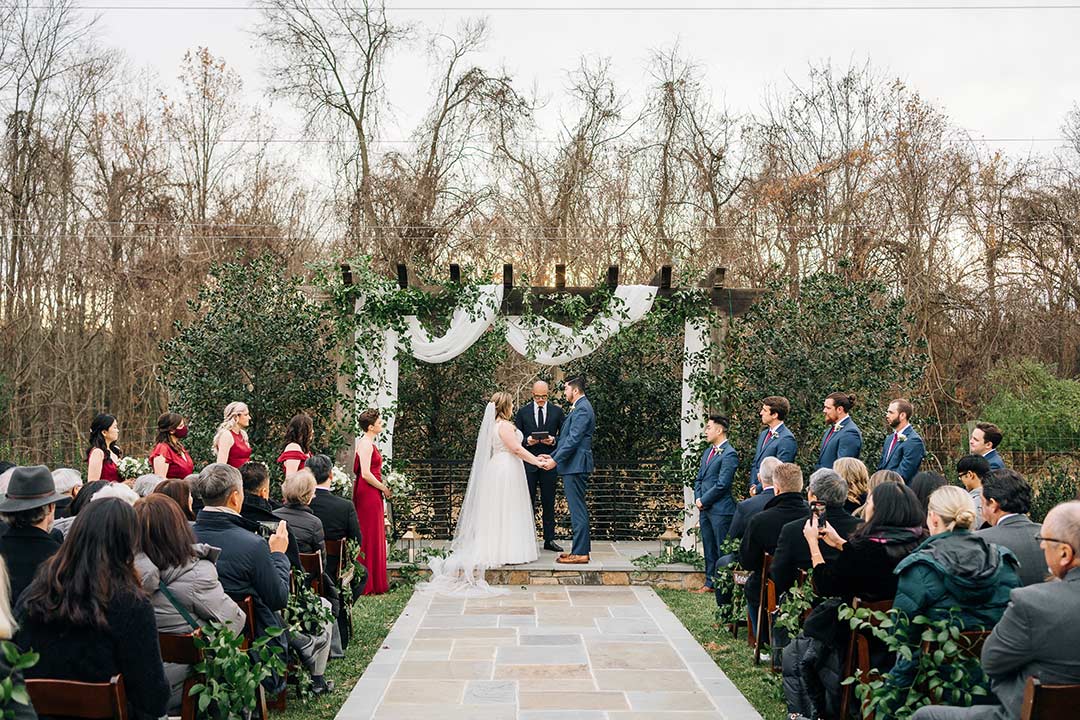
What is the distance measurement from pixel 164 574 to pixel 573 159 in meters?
16.5

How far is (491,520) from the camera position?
9.93m

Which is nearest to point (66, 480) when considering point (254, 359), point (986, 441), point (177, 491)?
point (177, 491)

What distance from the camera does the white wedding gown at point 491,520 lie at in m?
9.74

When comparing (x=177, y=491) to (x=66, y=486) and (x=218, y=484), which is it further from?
(x=66, y=486)

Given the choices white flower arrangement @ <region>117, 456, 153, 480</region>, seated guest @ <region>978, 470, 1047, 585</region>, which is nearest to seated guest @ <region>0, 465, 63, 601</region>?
seated guest @ <region>978, 470, 1047, 585</region>

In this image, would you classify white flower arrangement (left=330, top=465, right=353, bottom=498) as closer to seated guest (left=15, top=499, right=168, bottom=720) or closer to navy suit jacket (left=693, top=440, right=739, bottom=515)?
navy suit jacket (left=693, top=440, right=739, bottom=515)

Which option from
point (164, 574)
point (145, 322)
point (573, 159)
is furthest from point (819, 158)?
point (164, 574)

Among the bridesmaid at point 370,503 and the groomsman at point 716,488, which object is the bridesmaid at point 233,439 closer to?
the bridesmaid at point 370,503

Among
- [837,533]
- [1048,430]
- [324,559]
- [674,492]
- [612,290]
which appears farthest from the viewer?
[1048,430]

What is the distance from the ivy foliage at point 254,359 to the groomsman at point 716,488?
14.9ft

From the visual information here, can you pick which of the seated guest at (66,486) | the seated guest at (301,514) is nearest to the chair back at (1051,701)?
the seated guest at (301,514)

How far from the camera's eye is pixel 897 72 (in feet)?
62.5

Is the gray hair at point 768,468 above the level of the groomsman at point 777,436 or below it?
below

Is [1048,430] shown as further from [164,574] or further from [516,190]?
[164,574]
